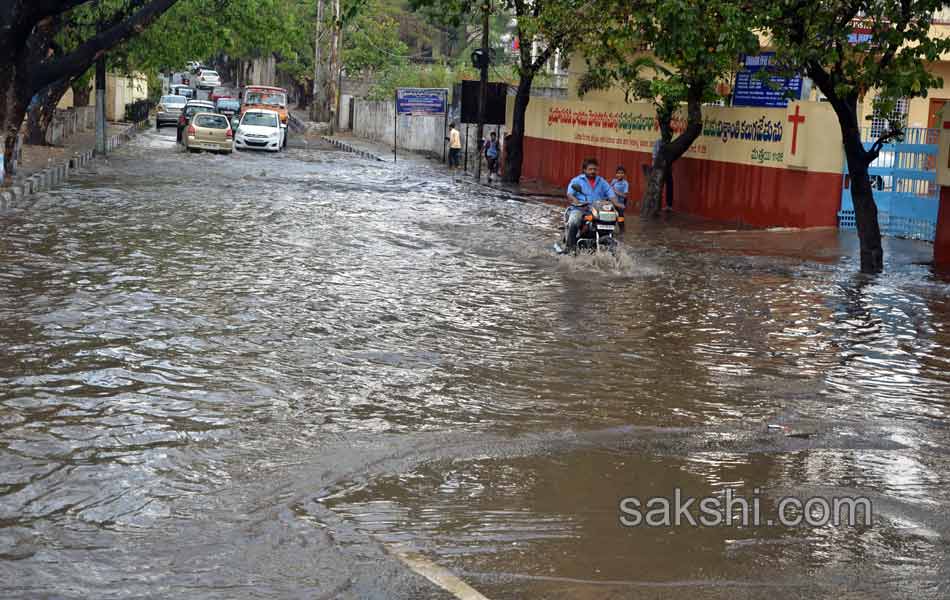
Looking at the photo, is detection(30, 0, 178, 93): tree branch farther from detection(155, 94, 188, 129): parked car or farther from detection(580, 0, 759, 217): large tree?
detection(155, 94, 188, 129): parked car

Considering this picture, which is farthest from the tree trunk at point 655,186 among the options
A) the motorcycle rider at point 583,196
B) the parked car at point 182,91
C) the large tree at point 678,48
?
the parked car at point 182,91

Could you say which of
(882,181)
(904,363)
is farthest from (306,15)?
(904,363)

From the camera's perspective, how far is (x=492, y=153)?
3803 cm

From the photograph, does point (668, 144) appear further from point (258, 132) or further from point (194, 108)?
point (194, 108)

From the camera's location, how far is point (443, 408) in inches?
339

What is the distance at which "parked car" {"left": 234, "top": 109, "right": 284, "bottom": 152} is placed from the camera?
142ft

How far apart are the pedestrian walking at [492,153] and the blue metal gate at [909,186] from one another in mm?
16792

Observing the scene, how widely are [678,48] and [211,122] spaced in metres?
24.3

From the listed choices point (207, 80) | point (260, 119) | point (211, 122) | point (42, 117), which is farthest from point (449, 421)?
point (207, 80)

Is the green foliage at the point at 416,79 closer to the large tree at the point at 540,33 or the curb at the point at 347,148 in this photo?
the curb at the point at 347,148

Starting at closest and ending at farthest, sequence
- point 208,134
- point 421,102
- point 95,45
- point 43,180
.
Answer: point 95,45 → point 43,180 → point 208,134 → point 421,102

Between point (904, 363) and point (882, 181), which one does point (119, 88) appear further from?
point (904, 363)

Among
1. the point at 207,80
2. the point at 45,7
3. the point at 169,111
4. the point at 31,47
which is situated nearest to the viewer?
the point at 45,7

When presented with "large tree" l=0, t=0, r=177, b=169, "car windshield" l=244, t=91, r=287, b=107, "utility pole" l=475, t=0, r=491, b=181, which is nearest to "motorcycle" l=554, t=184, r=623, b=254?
"large tree" l=0, t=0, r=177, b=169
